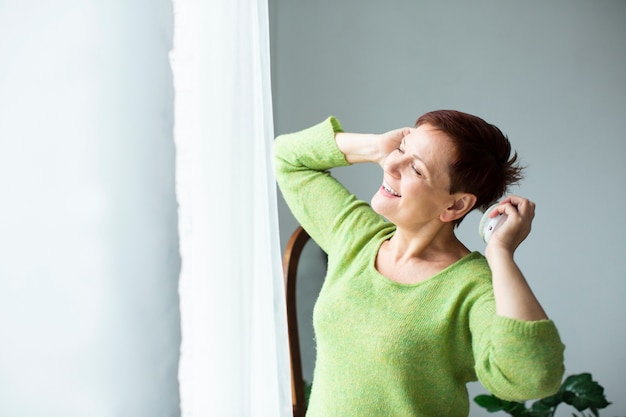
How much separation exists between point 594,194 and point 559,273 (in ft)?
0.96

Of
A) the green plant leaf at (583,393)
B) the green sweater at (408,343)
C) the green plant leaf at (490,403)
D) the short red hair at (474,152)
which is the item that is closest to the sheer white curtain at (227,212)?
the green sweater at (408,343)

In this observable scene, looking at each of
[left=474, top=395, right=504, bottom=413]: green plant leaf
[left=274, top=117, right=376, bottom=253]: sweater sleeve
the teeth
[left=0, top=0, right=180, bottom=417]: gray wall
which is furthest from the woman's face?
[left=474, top=395, right=504, bottom=413]: green plant leaf

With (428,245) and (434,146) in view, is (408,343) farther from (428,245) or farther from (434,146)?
(434,146)

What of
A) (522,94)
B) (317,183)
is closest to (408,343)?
(317,183)

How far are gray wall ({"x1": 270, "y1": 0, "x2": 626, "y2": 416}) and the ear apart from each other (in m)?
1.33

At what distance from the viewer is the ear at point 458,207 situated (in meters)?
1.01

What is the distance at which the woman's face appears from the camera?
98cm

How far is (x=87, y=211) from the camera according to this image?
1002 mm

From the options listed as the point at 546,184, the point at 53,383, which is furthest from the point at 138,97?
the point at 546,184

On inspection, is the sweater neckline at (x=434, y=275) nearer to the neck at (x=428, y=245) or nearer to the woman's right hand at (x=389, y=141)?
the neck at (x=428, y=245)

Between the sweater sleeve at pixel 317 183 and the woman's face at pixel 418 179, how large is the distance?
0.50 ft

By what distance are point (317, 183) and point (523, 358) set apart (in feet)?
1.52

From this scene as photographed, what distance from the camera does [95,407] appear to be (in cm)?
103

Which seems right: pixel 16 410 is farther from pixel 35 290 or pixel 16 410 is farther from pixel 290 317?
Answer: pixel 290 317
